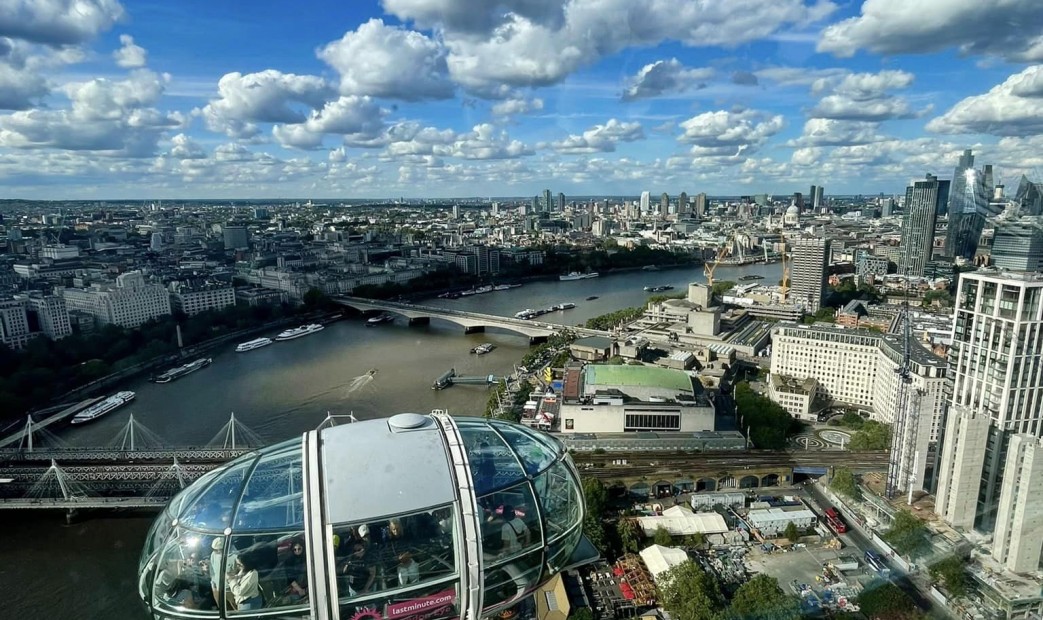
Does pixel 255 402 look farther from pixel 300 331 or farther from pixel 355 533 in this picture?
pixel 355 533

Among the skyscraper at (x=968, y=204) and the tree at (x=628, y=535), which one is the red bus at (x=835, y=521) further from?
the skyscraper at (x=968, y=204)

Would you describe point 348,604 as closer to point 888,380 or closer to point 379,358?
point 888,380

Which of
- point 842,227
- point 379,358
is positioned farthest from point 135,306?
point 842,227

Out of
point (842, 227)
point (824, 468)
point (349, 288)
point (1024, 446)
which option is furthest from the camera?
point (842, 227)

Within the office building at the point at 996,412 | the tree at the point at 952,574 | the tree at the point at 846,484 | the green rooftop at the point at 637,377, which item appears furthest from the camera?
the green rooftop at the point at 637,377

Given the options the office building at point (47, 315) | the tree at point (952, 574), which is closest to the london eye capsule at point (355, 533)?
the tree at point (952, 574)

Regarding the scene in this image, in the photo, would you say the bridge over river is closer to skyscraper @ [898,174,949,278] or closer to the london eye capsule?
skyscraper @ [898,174,949,278]

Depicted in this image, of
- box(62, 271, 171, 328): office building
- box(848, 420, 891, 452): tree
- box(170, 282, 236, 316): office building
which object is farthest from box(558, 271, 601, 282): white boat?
box(848, 420, 891, 452): tree
